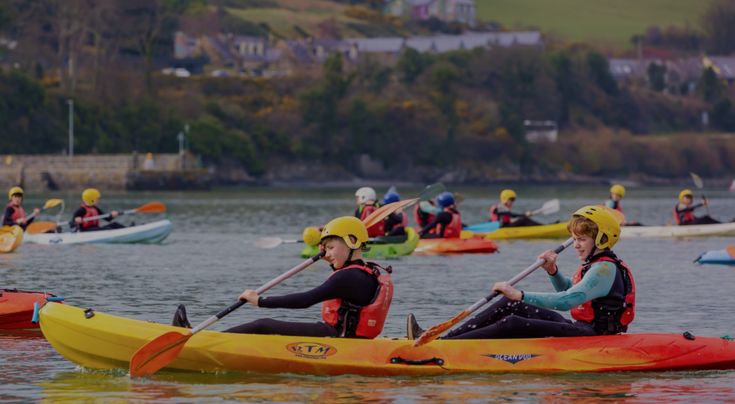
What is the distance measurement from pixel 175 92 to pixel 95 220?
113 meters

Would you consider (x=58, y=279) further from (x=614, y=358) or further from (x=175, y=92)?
(x=175, y=92)

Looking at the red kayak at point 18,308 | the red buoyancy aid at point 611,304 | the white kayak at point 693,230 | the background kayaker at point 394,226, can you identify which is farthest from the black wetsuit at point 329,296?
the white kayak at point 693,230

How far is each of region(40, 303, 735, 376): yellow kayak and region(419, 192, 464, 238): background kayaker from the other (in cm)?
2184

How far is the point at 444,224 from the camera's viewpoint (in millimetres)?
40969

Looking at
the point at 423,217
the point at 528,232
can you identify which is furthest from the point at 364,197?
the point at 528,232

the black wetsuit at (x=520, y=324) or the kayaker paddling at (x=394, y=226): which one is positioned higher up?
the black wetsuit at (x=520, y=324)

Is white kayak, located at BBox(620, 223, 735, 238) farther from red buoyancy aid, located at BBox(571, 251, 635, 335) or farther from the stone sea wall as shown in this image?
the stone sea wall

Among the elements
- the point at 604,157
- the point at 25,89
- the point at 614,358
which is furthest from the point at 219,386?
the point at 604,157

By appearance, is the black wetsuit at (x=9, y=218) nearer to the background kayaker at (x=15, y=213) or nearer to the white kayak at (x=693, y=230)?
the background kayaker at (x=15, y=213)

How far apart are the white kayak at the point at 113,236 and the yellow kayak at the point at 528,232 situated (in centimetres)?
968

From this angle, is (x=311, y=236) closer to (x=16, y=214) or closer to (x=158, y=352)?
(x=16, y=214)

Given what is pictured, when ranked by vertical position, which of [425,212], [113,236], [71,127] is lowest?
[113,236]

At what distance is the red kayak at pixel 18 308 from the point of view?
73.8ft

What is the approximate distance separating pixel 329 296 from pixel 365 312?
1.80 ft
